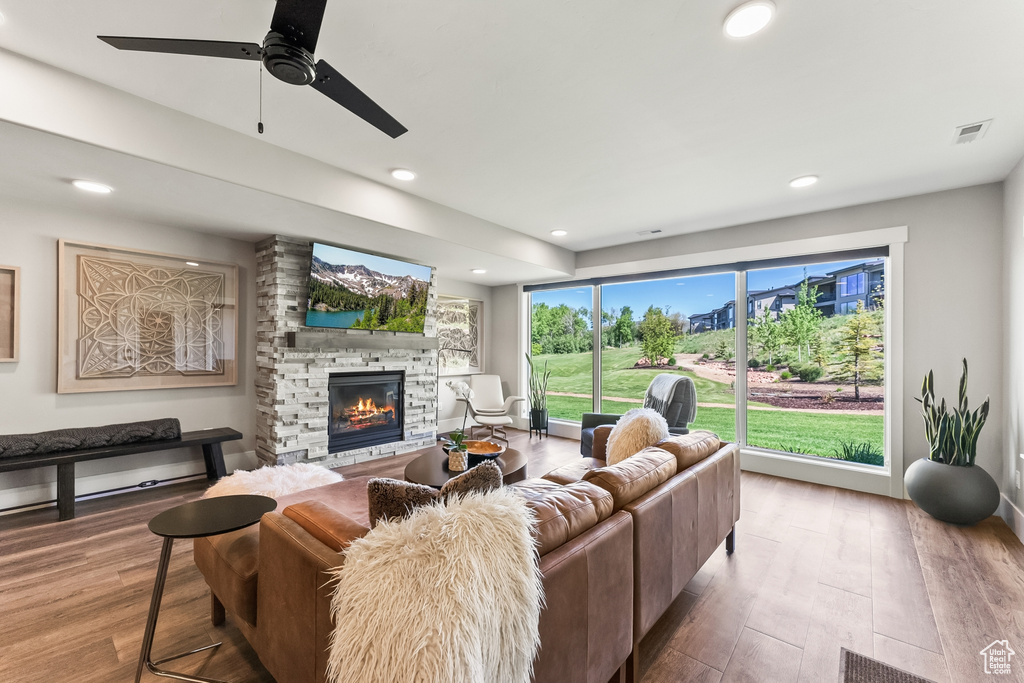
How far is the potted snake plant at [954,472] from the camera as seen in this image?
2.91m

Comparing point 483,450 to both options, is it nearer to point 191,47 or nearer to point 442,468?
point 442,468

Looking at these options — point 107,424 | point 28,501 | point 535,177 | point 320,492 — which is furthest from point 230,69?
point 28,501

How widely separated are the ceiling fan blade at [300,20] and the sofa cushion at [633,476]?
1.81 m

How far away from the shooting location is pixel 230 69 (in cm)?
199

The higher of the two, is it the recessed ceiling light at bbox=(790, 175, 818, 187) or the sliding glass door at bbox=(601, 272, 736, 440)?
the recessed ceiling light at bbox=(790, 175, 818, 187)

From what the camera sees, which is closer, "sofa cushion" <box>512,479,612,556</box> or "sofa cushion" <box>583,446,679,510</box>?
"sofa cushion" <box>512,479,612,556</box>

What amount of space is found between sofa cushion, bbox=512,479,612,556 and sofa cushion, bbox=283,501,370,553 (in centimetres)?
51

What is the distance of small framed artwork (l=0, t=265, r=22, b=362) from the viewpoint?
9.98 feet

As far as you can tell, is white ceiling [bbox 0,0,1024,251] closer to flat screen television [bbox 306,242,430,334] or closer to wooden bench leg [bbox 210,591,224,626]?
flat screen television [bbox 306,242,430,334]

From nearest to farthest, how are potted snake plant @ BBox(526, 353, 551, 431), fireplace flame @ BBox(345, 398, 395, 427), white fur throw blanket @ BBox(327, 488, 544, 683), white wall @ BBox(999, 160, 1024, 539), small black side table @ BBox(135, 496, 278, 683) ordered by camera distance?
white fur throw blanket @ BBox(327, 488, 544, 683), small black side table @ BBox(135, 496, 278, 683), white wall @ BBox(999, 160, 1024, 539), fireplace flame @ BBox(345, 398, 395, 427), potted snake plant @ BBox(526, 353, 551, 431)

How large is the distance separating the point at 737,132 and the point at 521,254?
2.64 meters

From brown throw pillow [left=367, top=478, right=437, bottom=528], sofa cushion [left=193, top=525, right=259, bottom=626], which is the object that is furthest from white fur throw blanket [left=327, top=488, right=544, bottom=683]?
sofa cushion [left=193, top=525, right=259, bottom=626]

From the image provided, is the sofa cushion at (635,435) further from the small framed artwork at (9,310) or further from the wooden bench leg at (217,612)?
the small framed artwork at (9,310)

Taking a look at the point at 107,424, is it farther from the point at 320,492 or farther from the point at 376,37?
the point at 376,37
